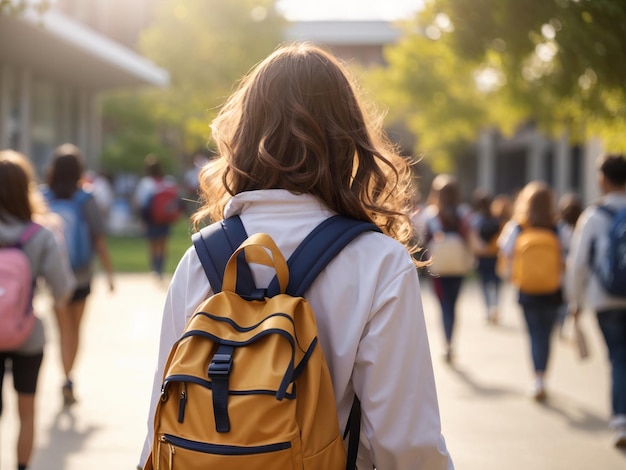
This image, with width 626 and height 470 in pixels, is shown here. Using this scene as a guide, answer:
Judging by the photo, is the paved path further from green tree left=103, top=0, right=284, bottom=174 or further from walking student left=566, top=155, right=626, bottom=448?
green tree left=103, top=0, right=284, bottom=174

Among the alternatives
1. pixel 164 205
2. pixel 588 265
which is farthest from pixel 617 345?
pixel 164 205

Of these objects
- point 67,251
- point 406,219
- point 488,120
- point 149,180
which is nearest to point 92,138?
point 488,120

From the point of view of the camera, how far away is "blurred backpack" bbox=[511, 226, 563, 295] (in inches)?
318

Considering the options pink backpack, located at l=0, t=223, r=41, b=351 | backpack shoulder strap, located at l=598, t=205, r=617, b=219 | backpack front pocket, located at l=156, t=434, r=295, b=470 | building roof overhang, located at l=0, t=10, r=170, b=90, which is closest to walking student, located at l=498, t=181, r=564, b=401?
backpack shoulder strap, located at l=598, t=205, r=617, b=219

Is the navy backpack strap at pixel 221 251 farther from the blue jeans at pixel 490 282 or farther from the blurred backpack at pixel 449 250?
the blue jeans at pixel 490 282

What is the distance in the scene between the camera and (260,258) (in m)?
2.21

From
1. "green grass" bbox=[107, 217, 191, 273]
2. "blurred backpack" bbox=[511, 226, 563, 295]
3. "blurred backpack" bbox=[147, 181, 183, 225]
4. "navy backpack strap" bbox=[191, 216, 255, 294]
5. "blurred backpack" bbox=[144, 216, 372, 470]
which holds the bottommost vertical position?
"green grass" bbox=[107, 217, 191, 273]

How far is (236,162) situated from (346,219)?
1.14ft

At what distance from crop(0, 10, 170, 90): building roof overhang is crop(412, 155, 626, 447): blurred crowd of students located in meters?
12.5

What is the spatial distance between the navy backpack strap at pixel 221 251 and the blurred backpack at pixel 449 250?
7.01m

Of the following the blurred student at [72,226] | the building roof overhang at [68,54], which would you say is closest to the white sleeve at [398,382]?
the blurred student at [72,226]

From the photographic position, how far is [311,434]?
2123 mm

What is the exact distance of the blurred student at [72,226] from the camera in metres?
7.37

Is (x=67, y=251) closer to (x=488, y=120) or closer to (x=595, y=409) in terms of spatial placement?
(x=595, y=409)
